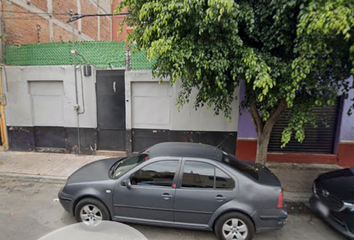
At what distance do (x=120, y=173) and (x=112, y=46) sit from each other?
16.7ft

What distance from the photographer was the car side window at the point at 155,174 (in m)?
3.08

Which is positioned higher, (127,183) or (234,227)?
(127,183)

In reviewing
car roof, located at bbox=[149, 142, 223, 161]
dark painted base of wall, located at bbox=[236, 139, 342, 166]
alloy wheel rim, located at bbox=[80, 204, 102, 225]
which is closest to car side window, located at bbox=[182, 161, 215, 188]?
car roof, located at bbox=[149, 142, 223, 161]

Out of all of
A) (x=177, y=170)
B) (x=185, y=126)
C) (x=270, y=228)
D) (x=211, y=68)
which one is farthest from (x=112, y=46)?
(x=270, y=228)

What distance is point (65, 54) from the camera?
6.75 m

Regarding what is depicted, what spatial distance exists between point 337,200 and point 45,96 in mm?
8984

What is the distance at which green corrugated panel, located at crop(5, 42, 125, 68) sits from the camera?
6.63m

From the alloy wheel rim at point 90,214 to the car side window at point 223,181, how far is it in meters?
2.13

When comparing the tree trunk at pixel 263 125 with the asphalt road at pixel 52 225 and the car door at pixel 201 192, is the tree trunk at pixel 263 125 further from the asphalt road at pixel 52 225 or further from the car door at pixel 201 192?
the car door at pixel 201 192

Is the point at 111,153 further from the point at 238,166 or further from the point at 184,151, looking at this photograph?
the point at 238,166

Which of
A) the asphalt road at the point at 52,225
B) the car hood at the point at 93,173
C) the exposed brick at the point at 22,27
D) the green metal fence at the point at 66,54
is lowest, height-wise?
the asphalt road at the point at 52,225

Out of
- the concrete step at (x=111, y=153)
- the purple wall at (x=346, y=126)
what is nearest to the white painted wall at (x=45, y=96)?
the concrete step at (x=111, y=153)

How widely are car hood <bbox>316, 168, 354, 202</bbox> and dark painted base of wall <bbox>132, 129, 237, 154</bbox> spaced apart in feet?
9.36

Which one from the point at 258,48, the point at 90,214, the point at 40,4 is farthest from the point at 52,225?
the point at 40,4
